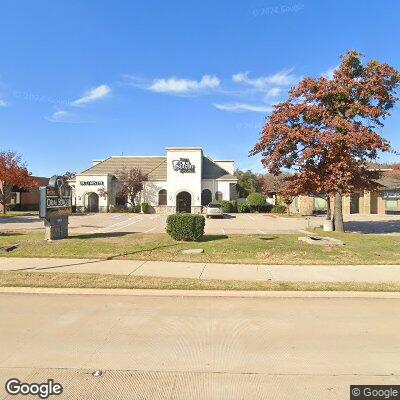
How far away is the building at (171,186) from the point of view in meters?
43.4

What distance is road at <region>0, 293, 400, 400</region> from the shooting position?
12.8 ft

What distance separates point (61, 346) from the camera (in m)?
4.85

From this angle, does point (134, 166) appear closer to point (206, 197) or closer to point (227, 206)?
point (206, 197)

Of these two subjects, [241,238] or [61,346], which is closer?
[61,346]

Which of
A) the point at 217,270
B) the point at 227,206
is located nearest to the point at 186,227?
the point at 217,270

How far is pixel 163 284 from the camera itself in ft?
26.3

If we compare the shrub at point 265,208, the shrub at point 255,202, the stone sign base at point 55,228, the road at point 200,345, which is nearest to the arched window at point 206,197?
the shrub at point 255,202

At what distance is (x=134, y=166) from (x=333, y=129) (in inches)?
1342

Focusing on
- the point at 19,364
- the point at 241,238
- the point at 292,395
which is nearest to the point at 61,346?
the point at 19,364

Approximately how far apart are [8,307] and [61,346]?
226 cm

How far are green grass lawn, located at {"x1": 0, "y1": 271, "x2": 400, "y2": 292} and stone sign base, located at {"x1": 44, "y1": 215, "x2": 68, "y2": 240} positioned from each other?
5725mm

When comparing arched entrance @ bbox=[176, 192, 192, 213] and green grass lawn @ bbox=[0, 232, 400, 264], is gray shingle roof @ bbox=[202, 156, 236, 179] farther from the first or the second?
green grass lawn @ bbox=[0, 232, 400, 264]

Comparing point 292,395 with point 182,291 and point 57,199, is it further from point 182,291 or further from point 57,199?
point 57,199

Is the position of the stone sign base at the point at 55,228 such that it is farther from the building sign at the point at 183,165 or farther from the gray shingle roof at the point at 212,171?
the gray shingle roof at the point at 212,171
